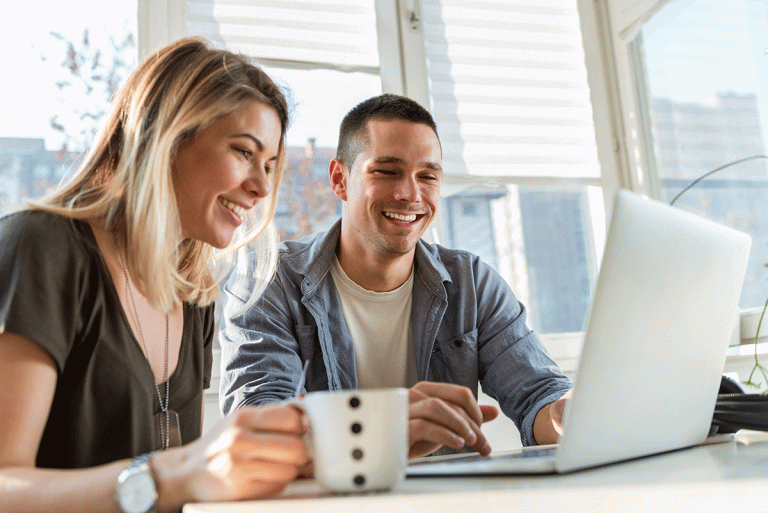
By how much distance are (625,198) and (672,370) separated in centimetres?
23

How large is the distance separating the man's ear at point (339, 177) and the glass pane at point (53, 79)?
0.72 meters

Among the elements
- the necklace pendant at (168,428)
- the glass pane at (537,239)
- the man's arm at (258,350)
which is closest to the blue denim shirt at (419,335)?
the man's arm at (258,350)

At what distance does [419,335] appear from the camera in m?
1.62

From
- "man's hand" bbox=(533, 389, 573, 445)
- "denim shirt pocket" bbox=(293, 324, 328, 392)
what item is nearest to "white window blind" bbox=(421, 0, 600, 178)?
"denim shirt pocket" bbox=(293, 324, 328, 392)

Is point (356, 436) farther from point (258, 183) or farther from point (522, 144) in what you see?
point (522, 144)

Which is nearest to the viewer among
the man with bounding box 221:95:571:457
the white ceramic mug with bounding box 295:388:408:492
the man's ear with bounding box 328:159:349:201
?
the white ceramic mug with bounding box 295:388:408:492

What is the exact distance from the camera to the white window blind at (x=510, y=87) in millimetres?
2402

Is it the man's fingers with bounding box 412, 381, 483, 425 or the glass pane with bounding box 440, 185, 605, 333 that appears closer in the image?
the man's fingers with bounding box 412, 381, 483, 425

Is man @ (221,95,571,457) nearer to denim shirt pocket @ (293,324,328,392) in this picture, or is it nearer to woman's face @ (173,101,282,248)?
denim shirt pocket @ (293,324,328,392)

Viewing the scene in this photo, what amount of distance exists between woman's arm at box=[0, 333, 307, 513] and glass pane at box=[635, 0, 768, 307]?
2058mm

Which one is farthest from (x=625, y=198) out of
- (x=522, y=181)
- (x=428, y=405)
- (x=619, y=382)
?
(x=522, y=181)

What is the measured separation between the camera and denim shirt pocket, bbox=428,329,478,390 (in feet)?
5.26

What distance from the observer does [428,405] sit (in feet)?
2.58

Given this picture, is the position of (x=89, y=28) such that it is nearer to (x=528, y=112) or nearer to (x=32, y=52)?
(x=32, y=52)
